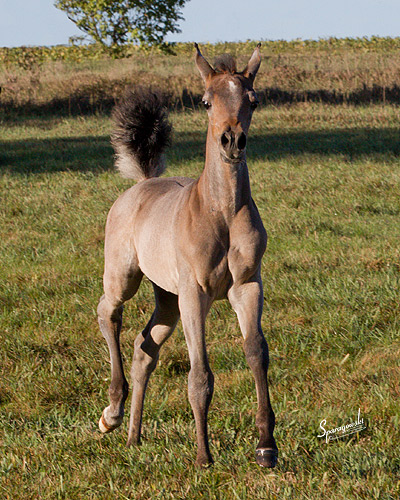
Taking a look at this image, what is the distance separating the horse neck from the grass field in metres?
1.32

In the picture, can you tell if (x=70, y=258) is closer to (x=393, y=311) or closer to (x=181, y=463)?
(x=393, y=311)

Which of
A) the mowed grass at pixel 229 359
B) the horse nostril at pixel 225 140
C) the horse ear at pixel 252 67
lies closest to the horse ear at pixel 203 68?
the horse ear at pixel 252 67

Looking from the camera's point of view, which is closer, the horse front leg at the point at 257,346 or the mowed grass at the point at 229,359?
the horse front leg at the point at 257,346

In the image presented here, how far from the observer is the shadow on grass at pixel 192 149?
13227 mm

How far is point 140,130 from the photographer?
492 centimetres

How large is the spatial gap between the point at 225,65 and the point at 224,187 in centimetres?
63

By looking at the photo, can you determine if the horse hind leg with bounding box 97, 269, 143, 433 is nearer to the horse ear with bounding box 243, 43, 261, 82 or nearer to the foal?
the foal

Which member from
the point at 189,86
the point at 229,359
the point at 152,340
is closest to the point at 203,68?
the point at 152,340

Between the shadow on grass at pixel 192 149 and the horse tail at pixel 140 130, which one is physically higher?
the horse tail at pixel 140 130

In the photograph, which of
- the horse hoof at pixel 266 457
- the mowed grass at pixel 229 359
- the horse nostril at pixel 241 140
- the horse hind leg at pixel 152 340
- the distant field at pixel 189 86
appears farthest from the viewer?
the distant field at pixel 189 86

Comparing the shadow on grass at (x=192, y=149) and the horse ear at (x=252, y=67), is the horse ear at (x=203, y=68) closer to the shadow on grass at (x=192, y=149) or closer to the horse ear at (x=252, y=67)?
the horse ear at (x=252, y=67)

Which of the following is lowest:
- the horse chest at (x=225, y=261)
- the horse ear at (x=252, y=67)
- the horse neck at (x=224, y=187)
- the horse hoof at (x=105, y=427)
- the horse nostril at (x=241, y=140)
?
the horse hoof at (x=105, y=427)

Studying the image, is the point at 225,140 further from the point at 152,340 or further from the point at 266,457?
the point at 152,340

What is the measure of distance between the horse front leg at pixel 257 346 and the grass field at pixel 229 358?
27 centimetres
